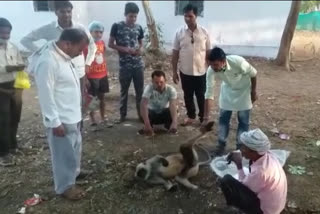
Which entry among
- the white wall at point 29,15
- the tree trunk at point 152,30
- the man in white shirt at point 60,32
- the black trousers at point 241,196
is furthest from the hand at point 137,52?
the tree trunk at point 152,30

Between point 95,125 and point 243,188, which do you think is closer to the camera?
point 243,188

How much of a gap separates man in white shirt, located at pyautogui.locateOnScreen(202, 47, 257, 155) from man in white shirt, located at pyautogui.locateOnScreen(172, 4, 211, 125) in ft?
2.37

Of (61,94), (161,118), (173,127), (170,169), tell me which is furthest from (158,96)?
(61,94)

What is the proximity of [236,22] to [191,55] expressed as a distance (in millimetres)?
4740

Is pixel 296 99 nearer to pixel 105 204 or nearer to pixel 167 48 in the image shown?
pixel 105 204

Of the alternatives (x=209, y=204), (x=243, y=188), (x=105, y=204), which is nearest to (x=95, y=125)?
(x=105, y=204)

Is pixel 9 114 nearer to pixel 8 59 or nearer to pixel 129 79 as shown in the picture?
pixel 8 59

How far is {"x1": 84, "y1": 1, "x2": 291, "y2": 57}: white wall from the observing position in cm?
848

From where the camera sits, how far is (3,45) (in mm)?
3918

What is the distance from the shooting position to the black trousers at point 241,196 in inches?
114

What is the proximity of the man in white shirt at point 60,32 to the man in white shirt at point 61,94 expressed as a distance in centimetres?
85

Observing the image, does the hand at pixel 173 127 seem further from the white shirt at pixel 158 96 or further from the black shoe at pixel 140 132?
the black shoe at pixel 140 132

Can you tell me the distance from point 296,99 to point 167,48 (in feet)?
13.6

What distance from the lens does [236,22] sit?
902cm
